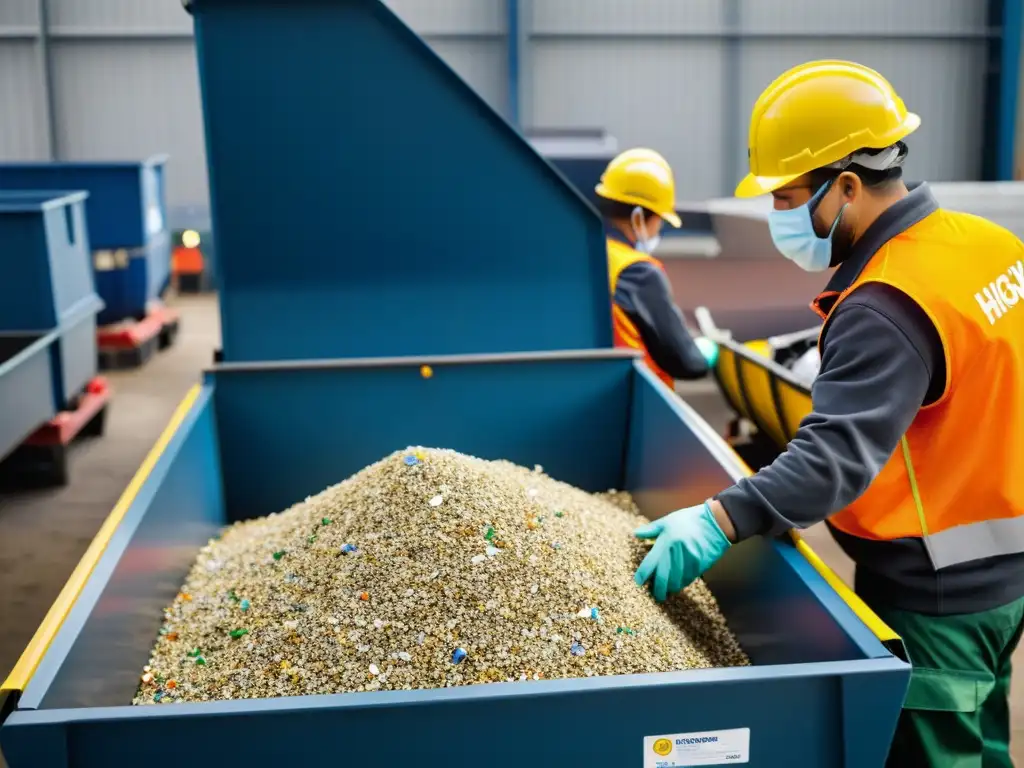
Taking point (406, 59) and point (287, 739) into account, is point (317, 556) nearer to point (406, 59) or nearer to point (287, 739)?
point (287, 739)

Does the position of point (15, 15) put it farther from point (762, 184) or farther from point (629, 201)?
point (762, 184)

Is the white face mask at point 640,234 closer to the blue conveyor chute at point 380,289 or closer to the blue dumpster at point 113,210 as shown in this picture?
the blue conveyor chute at point 380,289

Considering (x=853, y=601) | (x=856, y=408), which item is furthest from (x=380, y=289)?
(x=853, y=601)

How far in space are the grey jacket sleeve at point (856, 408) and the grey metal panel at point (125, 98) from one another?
9.20 m

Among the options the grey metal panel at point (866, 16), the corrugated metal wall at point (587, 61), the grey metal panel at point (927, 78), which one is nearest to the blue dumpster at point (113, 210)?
the corrugated metal wall at point (587, 61)

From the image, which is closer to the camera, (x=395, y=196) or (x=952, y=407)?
(x=952, y=407)

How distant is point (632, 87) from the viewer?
9688 mm

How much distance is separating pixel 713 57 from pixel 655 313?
25.1 ft

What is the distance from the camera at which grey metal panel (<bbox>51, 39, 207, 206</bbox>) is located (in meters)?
9.59

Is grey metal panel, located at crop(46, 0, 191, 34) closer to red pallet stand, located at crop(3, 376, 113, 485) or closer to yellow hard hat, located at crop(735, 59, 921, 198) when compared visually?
red pallet stand, located at crop(3, 376, 113, 485)

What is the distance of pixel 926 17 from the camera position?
9.71 m

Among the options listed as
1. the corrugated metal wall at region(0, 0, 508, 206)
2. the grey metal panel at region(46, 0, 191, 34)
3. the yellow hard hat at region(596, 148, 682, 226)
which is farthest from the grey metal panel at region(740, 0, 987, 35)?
the yellow hard hat at region(596, 148, 682, 226)

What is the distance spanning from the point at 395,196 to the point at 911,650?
1496 mm

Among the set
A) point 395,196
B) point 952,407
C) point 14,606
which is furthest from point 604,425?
point 14,606
